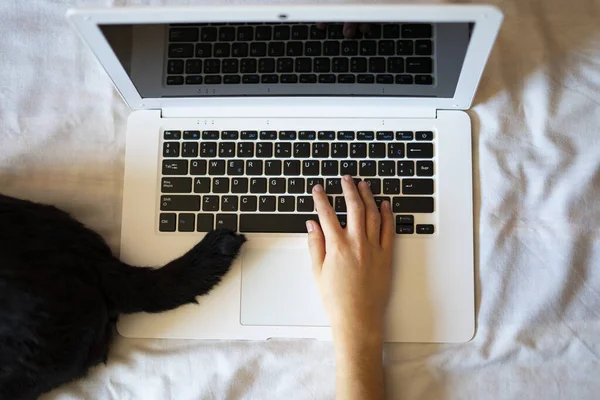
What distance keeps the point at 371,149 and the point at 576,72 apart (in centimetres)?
28

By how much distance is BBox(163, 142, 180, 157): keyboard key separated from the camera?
69cm

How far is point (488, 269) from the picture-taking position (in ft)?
2.21

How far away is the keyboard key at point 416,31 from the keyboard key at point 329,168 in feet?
0.56

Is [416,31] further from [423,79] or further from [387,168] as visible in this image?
[387,168]

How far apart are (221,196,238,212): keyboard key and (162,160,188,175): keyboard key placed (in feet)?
0.21

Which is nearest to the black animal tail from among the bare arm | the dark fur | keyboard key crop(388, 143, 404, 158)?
the dark fur

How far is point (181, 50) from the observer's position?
63 cm

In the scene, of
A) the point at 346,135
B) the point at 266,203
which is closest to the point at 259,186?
the point at 266,203

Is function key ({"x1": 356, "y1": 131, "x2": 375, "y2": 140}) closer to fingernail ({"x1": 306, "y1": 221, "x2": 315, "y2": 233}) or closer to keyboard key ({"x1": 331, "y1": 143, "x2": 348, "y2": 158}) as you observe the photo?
keyboard key ({"x1": 331, "y1": 143, "x2": 348, "y2": 158})

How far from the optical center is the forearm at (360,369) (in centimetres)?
63

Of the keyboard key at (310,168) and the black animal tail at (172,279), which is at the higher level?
the keyboard key at (310,168)

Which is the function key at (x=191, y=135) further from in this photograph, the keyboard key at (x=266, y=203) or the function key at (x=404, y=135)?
the function key at (x=404, y=135)

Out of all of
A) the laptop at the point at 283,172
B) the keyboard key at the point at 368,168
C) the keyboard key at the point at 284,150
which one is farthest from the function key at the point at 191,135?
the keyboard key at the point at 368,168

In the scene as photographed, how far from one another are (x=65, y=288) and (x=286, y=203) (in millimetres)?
266
